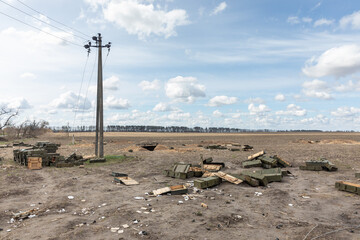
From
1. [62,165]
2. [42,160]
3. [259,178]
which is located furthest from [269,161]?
[42,160]

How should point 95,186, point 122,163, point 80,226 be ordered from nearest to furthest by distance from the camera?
point 80,226, point 95,186, point 122,163

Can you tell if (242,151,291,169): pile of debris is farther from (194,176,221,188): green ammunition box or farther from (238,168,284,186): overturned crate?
(194,176,221,188): green ammunition box

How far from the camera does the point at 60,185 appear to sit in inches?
449

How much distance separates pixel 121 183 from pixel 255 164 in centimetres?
890

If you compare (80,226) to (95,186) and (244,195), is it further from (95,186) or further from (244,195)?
(244,195)

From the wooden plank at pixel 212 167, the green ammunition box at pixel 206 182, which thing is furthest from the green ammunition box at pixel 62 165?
the green ammunition box at pixel 206 182

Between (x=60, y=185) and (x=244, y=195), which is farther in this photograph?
(x=60, y=185)

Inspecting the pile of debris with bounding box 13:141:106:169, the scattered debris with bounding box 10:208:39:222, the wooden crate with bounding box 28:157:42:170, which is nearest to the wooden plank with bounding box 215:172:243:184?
the scattered debris with bounding box 10:208:39:222

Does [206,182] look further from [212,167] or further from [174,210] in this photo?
[212,167]

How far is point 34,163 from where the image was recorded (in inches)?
626

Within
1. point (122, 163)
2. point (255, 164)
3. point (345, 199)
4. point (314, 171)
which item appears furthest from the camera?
point (122, 163)

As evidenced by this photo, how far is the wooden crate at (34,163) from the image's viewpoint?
51.8 feet

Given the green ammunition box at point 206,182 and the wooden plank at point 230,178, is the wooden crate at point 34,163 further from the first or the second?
the wooden plank at point 230,178

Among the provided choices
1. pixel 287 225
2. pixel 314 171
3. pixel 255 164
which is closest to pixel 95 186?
pixel 287 225
